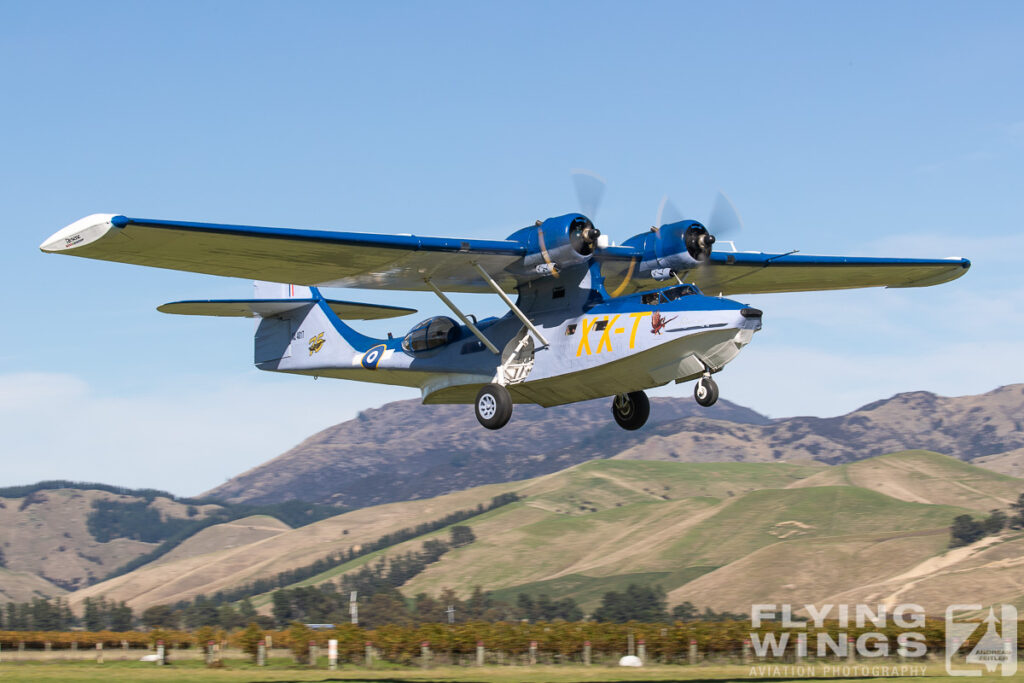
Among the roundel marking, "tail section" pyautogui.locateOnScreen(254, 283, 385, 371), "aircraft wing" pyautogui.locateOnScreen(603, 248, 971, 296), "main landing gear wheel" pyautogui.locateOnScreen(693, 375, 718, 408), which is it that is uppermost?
"aircraft wing" pyautogui.locateOnScreen(603, 248, 971, 296)

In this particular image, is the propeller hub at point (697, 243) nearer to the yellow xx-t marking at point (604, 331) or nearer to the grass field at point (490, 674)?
the yellow xx-t marking at point (604, 331)

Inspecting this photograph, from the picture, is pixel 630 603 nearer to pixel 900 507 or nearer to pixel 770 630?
pixel 900 507

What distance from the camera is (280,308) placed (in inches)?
1177

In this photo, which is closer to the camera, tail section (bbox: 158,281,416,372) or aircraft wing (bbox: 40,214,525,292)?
aircraft wing (bbox: 40,214,525,292)

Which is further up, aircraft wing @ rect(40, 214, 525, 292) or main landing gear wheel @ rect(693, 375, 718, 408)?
aircraft wing @ rect(40, 214, 525, 292)

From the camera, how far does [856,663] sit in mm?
40469

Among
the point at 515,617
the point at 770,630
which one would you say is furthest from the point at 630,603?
the point at 770,630

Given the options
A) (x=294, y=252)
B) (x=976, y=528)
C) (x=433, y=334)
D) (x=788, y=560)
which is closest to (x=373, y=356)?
(x=433, y=334)

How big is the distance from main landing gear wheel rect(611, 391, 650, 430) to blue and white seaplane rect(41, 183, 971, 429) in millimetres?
51

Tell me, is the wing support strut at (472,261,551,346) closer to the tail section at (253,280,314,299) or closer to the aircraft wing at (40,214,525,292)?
the aircraft wing at (40,214,525,292)

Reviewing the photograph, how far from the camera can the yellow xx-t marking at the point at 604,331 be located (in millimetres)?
22422

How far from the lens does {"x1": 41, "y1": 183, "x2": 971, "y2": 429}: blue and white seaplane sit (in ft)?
70.4

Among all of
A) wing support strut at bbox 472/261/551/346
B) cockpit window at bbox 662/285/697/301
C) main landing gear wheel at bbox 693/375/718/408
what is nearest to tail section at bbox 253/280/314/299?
wing support strut at bbox 472/261/551/346

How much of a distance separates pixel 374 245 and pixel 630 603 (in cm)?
12264
